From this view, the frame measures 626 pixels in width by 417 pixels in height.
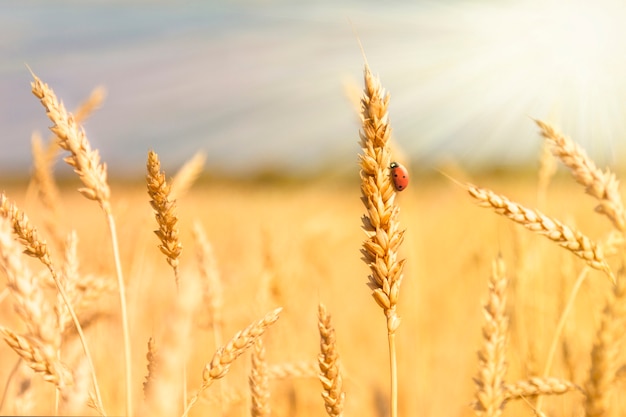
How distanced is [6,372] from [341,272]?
10.5 ft

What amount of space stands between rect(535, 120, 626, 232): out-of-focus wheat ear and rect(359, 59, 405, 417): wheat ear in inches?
14.0

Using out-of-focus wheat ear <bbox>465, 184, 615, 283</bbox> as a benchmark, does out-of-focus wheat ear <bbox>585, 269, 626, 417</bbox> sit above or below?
below

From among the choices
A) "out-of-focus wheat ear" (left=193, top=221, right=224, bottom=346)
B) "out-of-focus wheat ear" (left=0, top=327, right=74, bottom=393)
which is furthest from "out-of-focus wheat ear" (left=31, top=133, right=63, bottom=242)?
"out-of-focus wheat ear" (left=0, top=327, right=74, bottom=393)

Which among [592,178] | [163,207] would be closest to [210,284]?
[163,207]

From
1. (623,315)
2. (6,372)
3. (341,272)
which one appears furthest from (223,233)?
(623,315)

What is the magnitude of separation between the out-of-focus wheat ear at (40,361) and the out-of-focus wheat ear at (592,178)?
84 centimetres

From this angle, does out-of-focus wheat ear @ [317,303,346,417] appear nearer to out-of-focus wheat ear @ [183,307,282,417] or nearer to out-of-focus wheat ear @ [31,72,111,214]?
out-of-focus wheat ear @ [183,307,282,417]

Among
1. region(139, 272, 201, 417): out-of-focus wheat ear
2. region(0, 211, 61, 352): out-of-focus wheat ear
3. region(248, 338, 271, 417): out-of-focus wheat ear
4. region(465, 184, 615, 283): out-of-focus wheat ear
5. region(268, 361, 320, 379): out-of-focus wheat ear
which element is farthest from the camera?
region(268, 361, 320, 379): out-of-focus wheat ear

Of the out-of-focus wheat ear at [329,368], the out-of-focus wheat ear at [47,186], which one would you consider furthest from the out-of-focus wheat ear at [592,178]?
the out-of-focus wheat ear at [47,186]

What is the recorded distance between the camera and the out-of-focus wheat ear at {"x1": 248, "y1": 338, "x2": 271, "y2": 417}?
1069 mm

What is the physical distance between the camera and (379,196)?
846mm

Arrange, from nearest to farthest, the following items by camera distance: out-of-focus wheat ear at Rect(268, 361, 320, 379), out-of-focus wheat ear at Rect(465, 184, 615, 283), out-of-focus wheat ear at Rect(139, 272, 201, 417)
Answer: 1. out-of-focus wheat ear at Rect(139, 272, 201, 417)
2. out-of-focus wheat ear at Rect(465, 184, 615, 283)
3. out-of-focus wheat ear at Rect(268, 361, 320, 379)

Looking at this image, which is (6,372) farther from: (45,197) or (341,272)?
(341,272)

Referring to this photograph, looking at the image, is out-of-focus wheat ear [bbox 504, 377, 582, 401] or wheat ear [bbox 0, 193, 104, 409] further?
out-of-focus wheat ear [bbox 504, 377, 582, 401]
